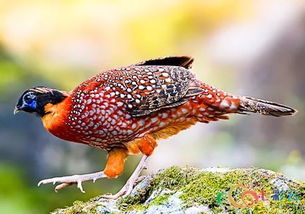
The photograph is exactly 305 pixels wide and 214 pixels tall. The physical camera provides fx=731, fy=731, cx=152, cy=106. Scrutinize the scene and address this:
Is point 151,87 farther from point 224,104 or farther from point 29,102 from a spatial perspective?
point 29,102

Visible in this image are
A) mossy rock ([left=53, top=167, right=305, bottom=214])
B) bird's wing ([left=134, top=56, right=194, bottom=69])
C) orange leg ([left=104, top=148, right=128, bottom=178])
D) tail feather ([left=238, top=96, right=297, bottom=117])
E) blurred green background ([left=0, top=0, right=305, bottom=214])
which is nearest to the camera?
mossy rock ([left=53, top=167, right=305, bottom=214])

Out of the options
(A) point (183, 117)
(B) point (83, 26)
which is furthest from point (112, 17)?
(A) point (183, 117)

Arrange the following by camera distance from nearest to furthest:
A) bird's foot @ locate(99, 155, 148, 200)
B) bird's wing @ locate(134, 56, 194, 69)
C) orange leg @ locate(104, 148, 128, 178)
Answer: bird's foot @ locate(99, 155, 148, 200)
orange leg @ locate(104, 148, 128, 178)
bird's wing @ locate(134, 56, 194, 69)

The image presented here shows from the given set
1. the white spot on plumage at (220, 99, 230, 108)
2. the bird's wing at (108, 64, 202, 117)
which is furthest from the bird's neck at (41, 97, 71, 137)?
the white spot on plumage at (220, 99, 230, 108)

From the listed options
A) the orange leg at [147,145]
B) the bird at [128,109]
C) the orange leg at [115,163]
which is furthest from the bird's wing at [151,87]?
the orange leg at [115,163]

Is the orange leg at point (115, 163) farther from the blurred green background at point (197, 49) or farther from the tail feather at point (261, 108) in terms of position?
the blurred green background at point (197, 49)

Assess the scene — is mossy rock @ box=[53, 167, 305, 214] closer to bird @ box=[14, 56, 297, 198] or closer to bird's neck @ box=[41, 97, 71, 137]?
bird @ box=[14, 56, 297, 198]

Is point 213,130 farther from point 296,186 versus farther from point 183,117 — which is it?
point 296,186
